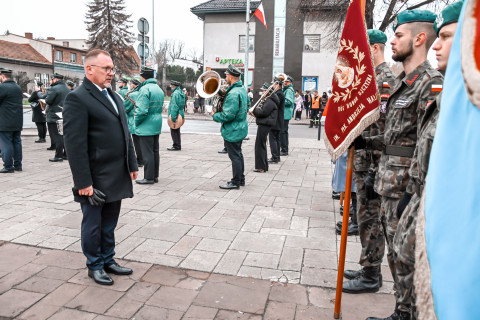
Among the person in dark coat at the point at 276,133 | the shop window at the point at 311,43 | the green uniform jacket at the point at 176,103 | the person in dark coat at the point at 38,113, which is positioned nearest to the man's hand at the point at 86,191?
the person in dark coat at the point at 276,133

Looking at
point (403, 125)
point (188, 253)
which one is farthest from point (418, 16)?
point (188, 253)

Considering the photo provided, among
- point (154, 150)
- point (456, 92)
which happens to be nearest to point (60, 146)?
point (154, 150)

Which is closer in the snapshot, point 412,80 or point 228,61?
point 412,80

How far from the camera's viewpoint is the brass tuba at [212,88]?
684 centimetres

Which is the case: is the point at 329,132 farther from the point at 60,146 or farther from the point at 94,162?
the point at 60,146

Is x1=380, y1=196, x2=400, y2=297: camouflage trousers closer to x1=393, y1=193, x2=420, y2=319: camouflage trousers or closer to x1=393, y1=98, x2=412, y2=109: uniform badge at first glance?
x1=393, y1=193, x2=420, y2=319: camouflage trousers

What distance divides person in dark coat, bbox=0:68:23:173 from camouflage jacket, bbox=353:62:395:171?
6.99m

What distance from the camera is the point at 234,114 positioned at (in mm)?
6688

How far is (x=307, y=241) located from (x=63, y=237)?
9.11ft

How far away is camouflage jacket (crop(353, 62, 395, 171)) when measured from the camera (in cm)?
338

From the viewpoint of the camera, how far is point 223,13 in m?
32.8

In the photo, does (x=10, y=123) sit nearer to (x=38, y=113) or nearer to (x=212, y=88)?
(x=38, y=113)

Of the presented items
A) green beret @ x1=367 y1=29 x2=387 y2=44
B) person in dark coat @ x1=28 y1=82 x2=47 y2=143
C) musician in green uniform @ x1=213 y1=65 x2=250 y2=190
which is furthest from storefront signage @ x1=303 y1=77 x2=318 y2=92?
green beret @ x1=367 y1=29 x2=387 y2=44

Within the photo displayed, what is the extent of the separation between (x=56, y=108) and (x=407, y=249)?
9472 millimetres
